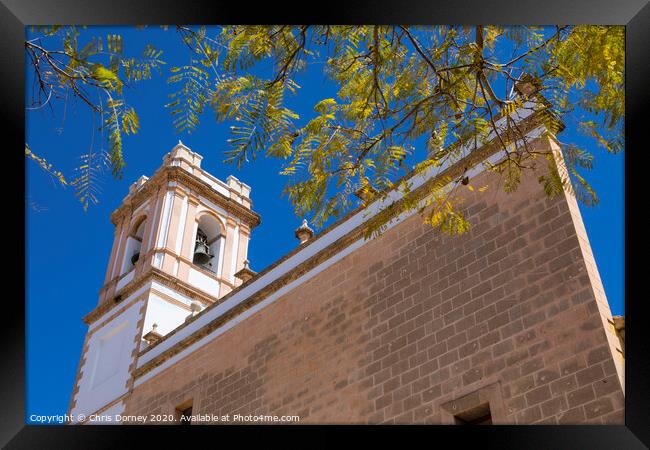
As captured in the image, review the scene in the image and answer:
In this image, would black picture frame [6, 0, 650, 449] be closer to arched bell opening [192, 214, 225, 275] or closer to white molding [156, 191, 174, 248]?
white molding [156, 191, 174, 248]

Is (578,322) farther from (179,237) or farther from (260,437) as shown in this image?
(179,237)

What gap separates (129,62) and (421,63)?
2.20m

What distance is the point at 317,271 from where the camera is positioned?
10.8m

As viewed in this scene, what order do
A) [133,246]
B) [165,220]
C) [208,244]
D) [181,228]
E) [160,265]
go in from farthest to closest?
1. [208,244]
2. [133,246]
3. [181,228]
4. [165,220]
5. [160,265]

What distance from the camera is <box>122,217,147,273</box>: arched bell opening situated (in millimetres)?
19438

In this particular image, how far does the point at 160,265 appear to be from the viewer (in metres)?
17.8

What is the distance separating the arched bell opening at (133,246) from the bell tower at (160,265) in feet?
0.09

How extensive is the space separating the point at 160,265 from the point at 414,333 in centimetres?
1057

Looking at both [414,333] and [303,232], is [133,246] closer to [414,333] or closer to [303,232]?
[303,232]

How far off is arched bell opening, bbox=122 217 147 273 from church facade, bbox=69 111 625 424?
481cm
